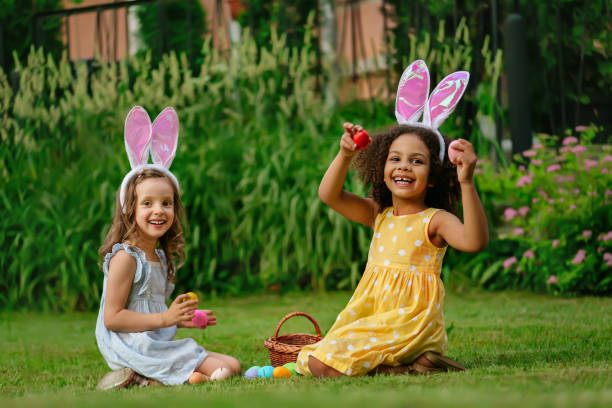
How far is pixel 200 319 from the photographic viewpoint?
3.01 meters

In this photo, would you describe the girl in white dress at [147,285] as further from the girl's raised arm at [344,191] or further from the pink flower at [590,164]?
the pink flower at [590,164]

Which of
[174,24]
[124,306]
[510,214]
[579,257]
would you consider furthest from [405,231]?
[174,24]

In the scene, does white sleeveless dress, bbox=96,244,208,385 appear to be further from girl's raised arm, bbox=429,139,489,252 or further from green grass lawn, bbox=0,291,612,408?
girl's raised arm, bbox=429,139,489,252

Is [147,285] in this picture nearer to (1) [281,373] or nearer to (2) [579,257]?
(1) [281,373]

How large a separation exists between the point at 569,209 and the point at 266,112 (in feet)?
8.42

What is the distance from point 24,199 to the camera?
5.89 m

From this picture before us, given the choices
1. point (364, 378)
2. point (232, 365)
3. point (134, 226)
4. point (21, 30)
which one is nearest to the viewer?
point (364, 378)

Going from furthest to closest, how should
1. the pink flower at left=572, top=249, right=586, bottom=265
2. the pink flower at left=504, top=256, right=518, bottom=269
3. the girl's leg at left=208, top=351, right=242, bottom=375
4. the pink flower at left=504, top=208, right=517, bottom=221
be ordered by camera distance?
the pink flower at left=504, top=208, right=517, bottom=221, the pink flower at left=504, top=256, right=518, bottom=269, the pink flower at left=572, top=249, right=586, bottom=265, the girl's leg at left=208, top=351, right=242, bottom=375

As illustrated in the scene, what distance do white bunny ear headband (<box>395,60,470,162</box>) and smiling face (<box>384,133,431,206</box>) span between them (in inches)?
4.2

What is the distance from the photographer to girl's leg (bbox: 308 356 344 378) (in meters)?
2.83

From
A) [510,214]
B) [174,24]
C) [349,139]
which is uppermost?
[174,24]

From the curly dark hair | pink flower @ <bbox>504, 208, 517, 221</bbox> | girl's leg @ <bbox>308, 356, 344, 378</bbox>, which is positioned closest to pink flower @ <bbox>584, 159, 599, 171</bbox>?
pink flower @ <bbox>504, 208, 517, 221</bbox>

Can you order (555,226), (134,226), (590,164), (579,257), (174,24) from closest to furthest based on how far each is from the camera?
(134,226), (579,257), (590,164), (555,226), (174,24)

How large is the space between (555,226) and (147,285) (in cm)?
310
